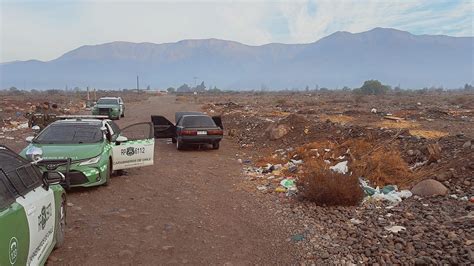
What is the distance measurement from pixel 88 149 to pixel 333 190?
5.17 meters

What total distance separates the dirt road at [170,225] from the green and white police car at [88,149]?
398mm

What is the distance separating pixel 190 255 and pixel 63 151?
177 inches

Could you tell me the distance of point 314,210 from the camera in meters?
8.19

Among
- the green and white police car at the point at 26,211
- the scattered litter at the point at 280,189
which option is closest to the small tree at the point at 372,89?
the scattered litter at the point at 280,189

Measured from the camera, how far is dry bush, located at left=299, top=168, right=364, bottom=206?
27.1ft

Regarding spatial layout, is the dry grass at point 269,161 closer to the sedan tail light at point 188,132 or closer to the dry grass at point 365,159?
the dry grass at point 365,159

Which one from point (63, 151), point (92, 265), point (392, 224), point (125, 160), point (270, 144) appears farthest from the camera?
point (270, 144)

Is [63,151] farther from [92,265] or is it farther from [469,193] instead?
[469,193]

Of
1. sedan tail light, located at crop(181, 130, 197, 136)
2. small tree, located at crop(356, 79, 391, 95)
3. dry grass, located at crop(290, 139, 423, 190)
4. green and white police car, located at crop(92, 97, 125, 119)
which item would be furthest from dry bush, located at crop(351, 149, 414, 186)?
small tree, located at crop(356, 79, 391, 95)

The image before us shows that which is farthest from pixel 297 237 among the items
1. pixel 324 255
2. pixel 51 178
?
pixel 51 178

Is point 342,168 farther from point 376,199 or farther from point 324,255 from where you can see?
point 324,255

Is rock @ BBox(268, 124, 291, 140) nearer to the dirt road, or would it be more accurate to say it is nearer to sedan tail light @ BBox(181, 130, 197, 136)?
sedan tail light @ BBox(181, 130, 197, 136)

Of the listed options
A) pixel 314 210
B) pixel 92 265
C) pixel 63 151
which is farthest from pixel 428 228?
pixel 63 151

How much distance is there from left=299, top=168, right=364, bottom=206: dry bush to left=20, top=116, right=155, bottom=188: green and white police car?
14.5ft
